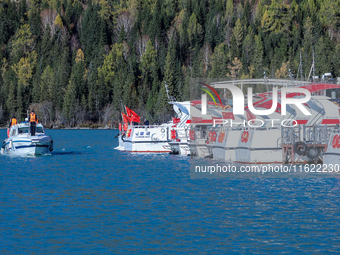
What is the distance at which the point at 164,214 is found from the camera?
26234 millimetres

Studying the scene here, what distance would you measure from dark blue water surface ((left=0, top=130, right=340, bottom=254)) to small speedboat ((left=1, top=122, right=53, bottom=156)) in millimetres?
11048

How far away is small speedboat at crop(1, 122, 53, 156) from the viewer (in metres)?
52.8

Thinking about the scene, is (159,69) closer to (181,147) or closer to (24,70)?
(24,70)


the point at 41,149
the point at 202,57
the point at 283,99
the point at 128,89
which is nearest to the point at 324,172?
the point at 283,99

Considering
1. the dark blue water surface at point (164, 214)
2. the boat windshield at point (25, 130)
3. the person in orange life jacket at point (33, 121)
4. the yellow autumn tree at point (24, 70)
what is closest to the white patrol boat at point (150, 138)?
the boat windshield at point (25, 130)

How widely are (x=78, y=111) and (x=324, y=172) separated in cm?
13723

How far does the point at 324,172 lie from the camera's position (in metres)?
39.8

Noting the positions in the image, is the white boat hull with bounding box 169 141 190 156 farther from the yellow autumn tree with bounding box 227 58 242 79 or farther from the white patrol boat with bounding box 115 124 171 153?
the yellow autumn tree with bounding box 227 58 242 79

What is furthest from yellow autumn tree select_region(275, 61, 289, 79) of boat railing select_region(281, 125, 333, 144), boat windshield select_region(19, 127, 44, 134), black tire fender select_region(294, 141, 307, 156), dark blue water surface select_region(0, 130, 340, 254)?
dark blue water surface select_region(0, 130, 340, 254)

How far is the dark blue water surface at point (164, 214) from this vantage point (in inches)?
819

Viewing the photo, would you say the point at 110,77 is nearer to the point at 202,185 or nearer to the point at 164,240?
the point at 202,185

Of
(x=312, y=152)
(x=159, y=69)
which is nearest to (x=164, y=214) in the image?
(x=312, y=152)

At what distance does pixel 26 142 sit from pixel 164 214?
29926mm

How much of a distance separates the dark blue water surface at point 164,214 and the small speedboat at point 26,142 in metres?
11.0
